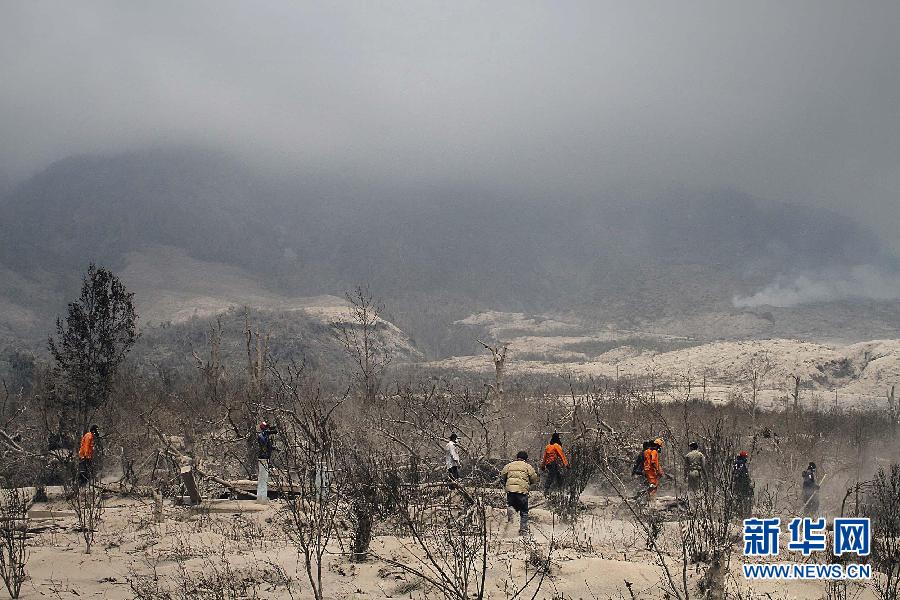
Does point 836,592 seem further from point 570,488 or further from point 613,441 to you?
point 613,441

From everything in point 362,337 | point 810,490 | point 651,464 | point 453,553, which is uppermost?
point 362,337

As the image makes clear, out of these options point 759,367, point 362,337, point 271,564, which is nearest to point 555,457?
point 271,564

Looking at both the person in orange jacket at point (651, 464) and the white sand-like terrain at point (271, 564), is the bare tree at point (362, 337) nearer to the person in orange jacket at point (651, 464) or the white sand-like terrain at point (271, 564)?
the person in orange jacket at point (651, 464)

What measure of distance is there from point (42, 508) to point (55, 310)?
114954mm

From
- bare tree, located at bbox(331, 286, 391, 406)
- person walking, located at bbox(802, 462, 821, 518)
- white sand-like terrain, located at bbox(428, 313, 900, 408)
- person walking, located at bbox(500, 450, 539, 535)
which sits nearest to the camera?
person walking, located at bbox(500, 450, 539, 535)

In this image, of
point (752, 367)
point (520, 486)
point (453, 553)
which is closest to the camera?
point (453, 553)

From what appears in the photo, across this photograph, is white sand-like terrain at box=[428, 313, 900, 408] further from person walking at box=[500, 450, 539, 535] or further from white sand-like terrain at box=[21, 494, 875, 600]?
white sand-like terrain at box=[21, 494, 875, 600]

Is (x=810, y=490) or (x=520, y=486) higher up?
(x=520, y=486)

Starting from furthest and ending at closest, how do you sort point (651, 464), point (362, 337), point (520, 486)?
point (362, 337) < point (651, 464) < point (520, 486)

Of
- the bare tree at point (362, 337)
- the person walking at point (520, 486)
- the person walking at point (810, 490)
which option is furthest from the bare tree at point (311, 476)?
the bare tree at point (362, 337)

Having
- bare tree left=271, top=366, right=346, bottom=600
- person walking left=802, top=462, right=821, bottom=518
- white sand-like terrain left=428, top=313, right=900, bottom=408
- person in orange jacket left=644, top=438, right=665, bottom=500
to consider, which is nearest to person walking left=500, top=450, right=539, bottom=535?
person in orange jacket left=644, top=438, right=665, bottom=500

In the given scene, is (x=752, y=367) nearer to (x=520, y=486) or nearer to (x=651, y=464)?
(x=651, y=464)

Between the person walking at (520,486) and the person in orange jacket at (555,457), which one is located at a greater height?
the person in orange jacket at (555,457)

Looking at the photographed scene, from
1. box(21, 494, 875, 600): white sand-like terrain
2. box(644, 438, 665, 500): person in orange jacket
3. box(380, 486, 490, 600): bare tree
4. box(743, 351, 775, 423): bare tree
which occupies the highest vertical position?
box(743, 351, 775, 423): bare tree
